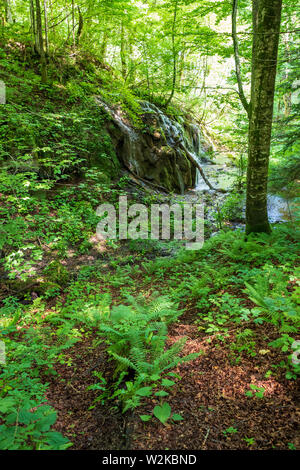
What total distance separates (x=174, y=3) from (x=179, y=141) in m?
5.57

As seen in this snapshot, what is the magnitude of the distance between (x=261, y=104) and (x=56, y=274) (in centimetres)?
535

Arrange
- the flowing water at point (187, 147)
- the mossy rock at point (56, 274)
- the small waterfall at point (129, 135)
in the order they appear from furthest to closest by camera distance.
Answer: the small waterfall at point (129, 135), the flowing water at point (187, 147), the mossy rock at point (56, 274)

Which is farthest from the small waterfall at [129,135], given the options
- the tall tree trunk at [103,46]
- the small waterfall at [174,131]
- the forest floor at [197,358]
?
the forest floor at [197,358]

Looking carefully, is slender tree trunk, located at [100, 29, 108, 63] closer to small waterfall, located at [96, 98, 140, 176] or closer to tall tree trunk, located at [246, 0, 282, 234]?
small waterfall, located at [96, 98, 140, 176]

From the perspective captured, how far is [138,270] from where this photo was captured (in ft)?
19.5

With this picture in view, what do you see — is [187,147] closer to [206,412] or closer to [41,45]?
[41,45]

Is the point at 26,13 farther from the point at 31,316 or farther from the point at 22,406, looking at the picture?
the point at 22,406

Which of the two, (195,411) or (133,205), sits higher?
(133,205)

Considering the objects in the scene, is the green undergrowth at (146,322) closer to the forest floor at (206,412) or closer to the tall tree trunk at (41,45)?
the forest floor at (206,412)

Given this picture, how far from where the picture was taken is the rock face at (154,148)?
10.3 meters

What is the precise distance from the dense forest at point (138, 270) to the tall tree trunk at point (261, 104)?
26 millimetres

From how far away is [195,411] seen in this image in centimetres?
209

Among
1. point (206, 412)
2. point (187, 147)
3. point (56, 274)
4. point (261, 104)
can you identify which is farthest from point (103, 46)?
point (206, 412)
